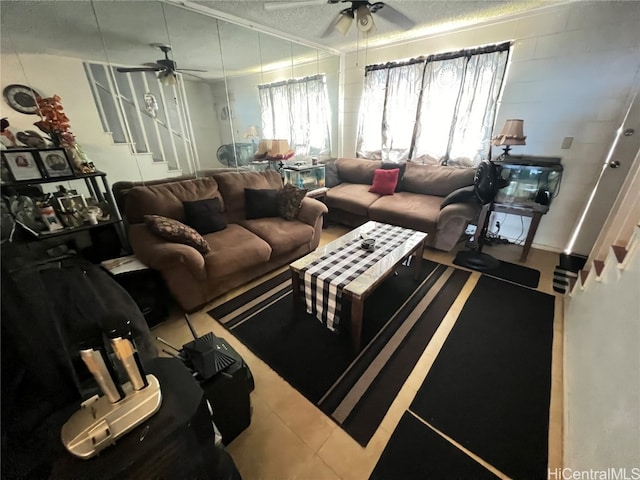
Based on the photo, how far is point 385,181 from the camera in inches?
138

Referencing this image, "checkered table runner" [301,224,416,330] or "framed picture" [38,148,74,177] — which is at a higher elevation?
"framed picture" [38,148,74,177]

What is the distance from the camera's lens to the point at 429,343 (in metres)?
1.74

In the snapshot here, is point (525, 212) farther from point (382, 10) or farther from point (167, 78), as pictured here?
point (167, 78)

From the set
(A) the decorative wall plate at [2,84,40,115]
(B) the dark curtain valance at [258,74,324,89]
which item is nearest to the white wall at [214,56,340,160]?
(B) the dark curtain valance at [258,74,324,89]

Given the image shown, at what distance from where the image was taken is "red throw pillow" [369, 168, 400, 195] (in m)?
3.48

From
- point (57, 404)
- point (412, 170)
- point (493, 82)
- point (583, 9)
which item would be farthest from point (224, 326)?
point (583, 9)

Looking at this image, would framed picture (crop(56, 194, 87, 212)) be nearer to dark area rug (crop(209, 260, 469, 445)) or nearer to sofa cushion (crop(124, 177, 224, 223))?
sofa cushion (crop(124, 177, 224, 223))

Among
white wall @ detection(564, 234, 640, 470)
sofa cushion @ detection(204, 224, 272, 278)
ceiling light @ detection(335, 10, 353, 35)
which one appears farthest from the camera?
ceiling light @ detection(335, 10, 353, 35)

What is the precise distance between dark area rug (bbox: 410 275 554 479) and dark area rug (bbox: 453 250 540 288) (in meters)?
0.35

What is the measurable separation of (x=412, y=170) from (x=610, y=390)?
2.96 metres

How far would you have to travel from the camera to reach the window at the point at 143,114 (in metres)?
2.11

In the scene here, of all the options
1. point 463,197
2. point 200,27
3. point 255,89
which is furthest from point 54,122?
point 463,197

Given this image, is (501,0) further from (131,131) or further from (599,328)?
(131,131)

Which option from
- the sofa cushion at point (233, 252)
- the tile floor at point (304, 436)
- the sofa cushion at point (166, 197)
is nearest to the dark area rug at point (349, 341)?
the tile floor at point (304, 436)
